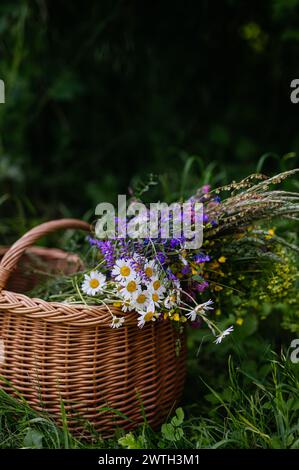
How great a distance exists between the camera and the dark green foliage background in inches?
111

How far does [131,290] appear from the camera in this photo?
1.44 m

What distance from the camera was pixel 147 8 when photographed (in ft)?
9.29

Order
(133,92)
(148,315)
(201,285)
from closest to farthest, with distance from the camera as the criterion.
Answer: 1. (148,315)
2. (201,285)
3. (133,92)

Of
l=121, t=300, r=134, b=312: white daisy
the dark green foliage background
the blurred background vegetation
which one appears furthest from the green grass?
the dark green foliage background

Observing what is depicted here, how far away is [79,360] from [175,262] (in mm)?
377

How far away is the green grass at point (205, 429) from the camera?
1.45 meters

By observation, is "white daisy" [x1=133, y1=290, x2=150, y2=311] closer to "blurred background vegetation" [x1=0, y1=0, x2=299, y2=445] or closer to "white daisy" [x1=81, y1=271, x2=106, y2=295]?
"white daisy" [x1=81, y1=271, x2=106, y2=295]

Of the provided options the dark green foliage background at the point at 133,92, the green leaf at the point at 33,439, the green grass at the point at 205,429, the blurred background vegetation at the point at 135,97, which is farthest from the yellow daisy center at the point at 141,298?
the dark green foliage background at the point at 133,92

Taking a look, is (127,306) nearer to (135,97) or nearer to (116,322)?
(116,322)

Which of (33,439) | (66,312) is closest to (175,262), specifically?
(66,312)

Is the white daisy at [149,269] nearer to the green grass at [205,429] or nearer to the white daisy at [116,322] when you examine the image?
the white daisy at [116,322]

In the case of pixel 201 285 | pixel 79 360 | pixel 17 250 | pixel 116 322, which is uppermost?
pixel 17 250

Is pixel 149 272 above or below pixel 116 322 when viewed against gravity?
above

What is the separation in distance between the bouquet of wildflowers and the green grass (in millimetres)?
249
